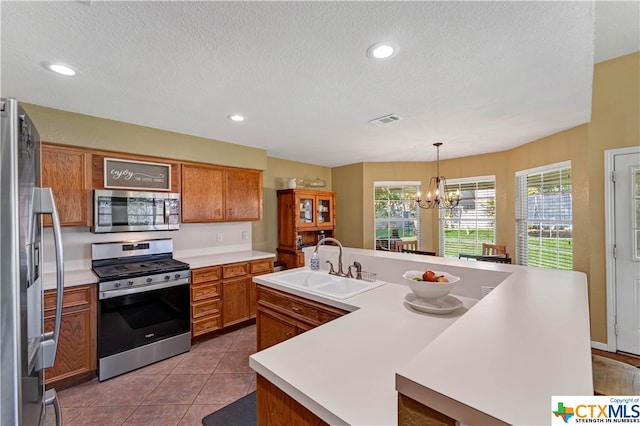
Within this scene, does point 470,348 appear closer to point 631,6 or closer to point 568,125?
point 631,6

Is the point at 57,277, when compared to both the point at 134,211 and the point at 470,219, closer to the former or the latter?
the point at 134,211

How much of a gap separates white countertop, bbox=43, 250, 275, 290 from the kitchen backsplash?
9 cm

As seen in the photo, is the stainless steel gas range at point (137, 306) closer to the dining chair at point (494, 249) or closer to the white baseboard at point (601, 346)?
the white baseboard at point (601, 346)

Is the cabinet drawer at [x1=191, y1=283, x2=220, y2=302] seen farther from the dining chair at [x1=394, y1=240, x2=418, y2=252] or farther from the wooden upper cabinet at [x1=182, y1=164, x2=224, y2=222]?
the dining chair at [x1=394, y1=240, x2=418, y2=252]

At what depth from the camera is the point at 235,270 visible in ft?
11.2

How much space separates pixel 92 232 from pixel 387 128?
3.44m

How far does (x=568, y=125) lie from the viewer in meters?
3.18

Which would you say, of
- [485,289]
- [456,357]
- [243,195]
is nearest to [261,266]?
[243,195]

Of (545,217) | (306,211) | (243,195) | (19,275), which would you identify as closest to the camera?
(19,275)

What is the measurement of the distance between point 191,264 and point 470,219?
15.5ft

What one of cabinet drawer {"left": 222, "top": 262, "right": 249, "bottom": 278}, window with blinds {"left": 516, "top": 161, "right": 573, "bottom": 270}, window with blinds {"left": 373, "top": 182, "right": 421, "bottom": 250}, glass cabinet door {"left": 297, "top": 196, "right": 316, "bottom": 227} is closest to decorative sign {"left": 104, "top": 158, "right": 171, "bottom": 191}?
cabinet drawer {"left": 222, "top": 262, "right": 249, "bottom": 278}

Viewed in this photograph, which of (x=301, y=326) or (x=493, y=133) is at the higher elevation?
(x=493, y=133)

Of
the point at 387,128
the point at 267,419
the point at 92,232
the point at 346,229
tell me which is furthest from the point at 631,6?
the point at 92,232

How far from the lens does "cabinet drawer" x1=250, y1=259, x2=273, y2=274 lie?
3.59 meters
